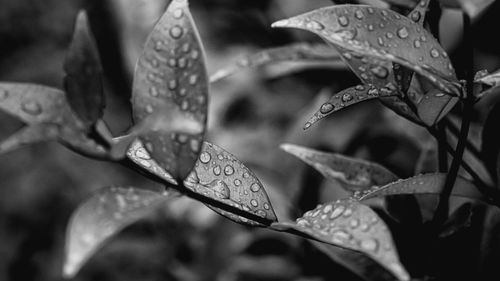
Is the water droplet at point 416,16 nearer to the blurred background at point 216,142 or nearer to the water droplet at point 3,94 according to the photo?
the blurred background at point 216,142

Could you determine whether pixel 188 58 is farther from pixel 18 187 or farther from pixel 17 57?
pixel 17 57

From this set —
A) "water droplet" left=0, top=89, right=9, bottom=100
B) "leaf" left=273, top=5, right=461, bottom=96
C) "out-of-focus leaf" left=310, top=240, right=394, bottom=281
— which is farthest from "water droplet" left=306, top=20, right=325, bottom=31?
"out-of-focus leaf" left=310, top=240, right=394, bottom=281

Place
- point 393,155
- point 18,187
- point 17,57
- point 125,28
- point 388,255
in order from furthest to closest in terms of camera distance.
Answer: point 17,57 → point 18,187 → point 125,28 → point 393,155 → point 388,255

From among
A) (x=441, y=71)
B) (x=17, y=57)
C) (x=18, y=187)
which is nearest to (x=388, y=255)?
(x=441, y=71)

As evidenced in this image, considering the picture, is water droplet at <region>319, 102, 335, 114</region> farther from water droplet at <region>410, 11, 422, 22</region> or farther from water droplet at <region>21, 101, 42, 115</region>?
water droplet at <region>21, 101, 42, 115</region>

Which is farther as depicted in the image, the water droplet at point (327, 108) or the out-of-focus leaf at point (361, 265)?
the out-of-focus leaf at point (361, 265)

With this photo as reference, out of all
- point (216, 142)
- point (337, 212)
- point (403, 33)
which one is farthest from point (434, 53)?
point (216, 142)

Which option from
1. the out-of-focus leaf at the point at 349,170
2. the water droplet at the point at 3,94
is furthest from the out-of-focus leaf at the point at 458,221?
the water droplet at the point at 3,94
